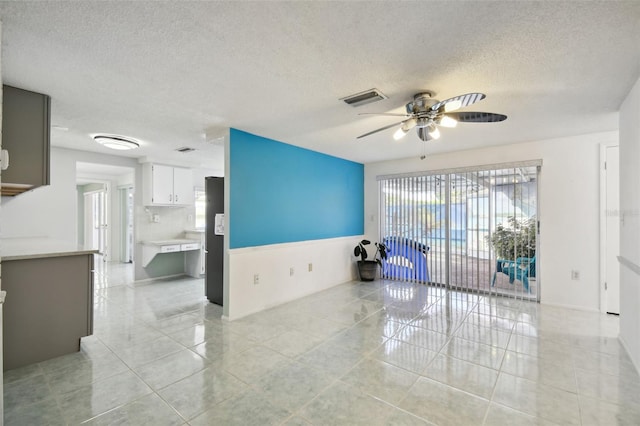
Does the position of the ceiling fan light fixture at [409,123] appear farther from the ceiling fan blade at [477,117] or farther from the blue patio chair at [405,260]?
the blue patio chair at [405,260]

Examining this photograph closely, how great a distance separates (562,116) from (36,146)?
5183mm

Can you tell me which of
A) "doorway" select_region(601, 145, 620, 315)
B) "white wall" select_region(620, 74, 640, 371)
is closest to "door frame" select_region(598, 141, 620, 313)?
"doorway" select_region(601, 145, 620, 315)

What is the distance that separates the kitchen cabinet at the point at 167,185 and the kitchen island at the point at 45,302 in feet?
9.66

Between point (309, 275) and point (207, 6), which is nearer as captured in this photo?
point (207, 6)

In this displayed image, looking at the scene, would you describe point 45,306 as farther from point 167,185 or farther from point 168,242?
point 167,185

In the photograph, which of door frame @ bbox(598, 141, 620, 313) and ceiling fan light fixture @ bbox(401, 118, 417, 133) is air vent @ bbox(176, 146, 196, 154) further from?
door frame @ bbox(598, 141, 620, 313)

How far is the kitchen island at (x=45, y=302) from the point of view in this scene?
7.77 ft

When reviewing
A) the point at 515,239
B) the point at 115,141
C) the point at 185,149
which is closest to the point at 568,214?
the point at 515,239

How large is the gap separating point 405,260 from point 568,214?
8.13ft

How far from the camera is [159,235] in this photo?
587 centimetres

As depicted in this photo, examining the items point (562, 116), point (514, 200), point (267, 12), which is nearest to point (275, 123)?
point (267, 12)

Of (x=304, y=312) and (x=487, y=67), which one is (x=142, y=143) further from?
(x=487, y=67)

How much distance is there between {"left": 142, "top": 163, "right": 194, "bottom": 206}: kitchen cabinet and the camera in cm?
545

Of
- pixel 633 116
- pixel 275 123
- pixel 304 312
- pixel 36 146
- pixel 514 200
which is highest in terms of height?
pixel 275 123
